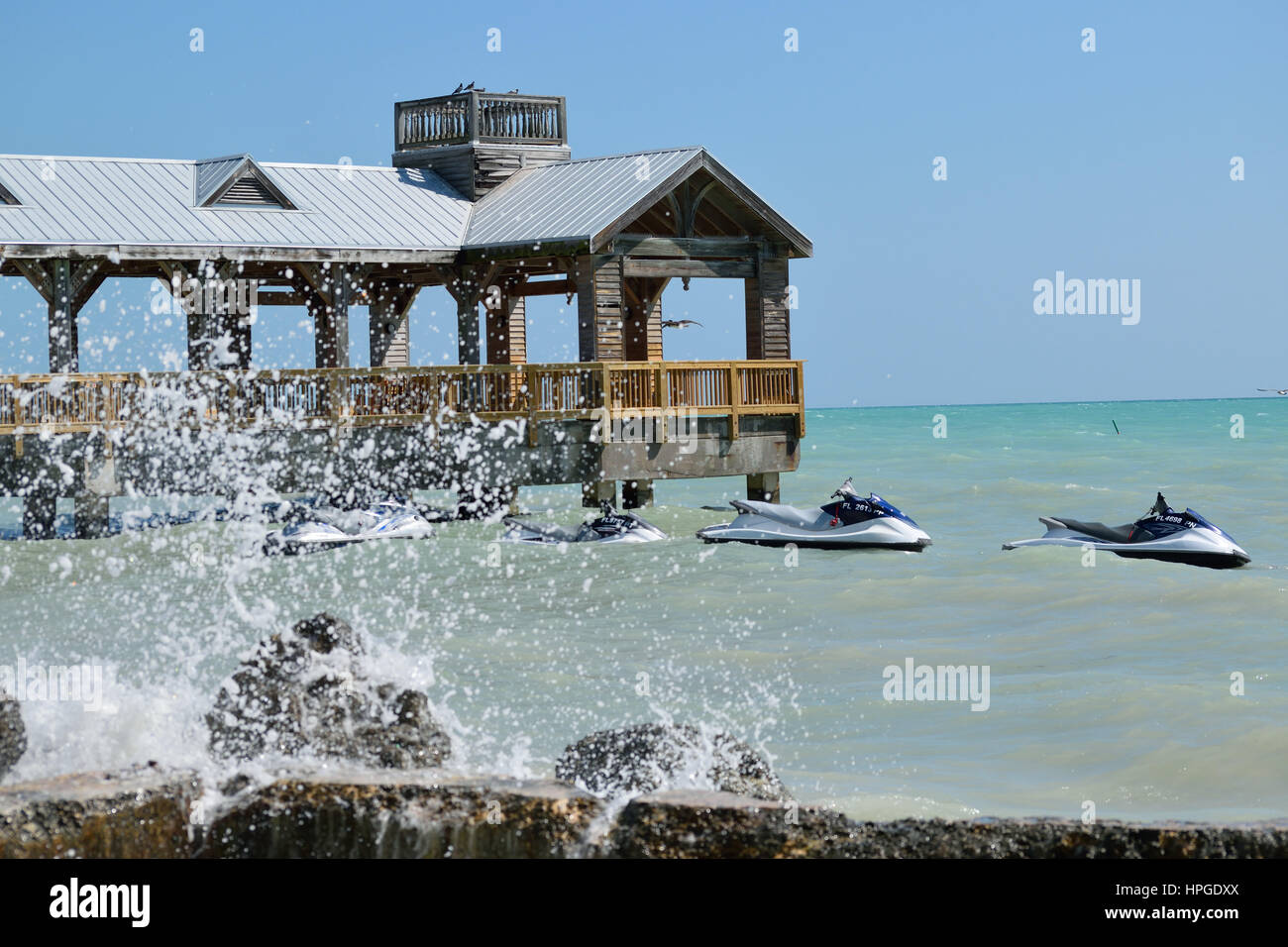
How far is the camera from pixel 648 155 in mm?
30234

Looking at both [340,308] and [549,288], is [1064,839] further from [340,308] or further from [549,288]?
[549,288]

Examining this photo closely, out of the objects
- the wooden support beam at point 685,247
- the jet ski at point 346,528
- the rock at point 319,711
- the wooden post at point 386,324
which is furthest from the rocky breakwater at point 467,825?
the wooden post at point 386,324

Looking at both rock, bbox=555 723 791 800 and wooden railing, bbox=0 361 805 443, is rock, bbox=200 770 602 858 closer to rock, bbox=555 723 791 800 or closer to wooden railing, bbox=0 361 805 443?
rock, bbox=555 723 791 800

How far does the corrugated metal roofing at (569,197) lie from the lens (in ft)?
92.4

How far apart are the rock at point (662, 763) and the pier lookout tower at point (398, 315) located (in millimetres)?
18186

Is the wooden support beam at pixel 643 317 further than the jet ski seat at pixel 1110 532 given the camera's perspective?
Yes

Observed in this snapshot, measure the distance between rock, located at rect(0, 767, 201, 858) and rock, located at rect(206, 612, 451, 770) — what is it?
148cm

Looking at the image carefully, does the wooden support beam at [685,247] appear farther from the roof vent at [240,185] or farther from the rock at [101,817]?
the rock at [101,817]

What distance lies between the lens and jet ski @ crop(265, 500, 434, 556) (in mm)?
24672

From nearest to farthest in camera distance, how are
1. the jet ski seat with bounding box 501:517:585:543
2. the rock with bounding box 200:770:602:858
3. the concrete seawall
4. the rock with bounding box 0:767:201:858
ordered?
the concrete seawall
the rock with bounding box 0:767:201:858
the rock with bounding box 200:770:602:858
the jet ski seat with bounding box 501:517:585:543

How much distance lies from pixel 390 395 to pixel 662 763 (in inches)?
760

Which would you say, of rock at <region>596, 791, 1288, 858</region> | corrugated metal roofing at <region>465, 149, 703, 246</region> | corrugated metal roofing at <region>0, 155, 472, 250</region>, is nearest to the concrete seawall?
rock at <region>596, 791, 1288, 858</region>
